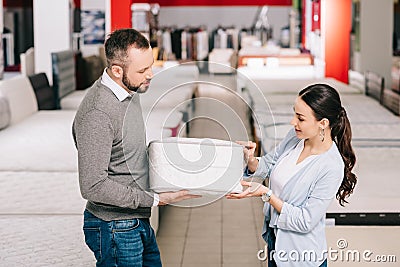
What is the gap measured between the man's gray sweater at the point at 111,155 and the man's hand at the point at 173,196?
0.12 ft

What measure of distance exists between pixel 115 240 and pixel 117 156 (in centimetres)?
28

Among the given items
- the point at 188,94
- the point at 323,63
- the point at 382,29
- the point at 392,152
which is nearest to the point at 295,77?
the point at 323,63

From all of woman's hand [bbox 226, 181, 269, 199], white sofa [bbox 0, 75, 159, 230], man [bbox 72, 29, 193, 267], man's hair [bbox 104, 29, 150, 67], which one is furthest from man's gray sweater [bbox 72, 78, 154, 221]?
white sofa [bbox 0, 75, 159, 230]

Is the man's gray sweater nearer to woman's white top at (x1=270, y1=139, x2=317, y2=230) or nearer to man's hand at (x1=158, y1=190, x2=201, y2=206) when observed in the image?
man's hand at (x1=158, y1=190, x2=201, y2=206)

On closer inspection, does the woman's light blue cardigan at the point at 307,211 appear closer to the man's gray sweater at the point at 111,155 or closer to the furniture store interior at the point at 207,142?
the furniture store interior at the point at 207,142

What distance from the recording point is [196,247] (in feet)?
14.7

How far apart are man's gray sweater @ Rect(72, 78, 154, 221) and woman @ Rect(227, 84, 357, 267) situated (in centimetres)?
31

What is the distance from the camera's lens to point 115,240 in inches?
95.5

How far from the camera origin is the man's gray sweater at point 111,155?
7.43 ft

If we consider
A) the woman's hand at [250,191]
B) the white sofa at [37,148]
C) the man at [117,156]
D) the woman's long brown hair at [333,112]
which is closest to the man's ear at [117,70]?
the man at [117,156]

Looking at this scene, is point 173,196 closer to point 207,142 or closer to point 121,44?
point 207,142

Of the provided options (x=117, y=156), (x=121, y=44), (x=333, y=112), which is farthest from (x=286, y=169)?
(x=121, y=44)

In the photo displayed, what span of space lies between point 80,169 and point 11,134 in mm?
3668

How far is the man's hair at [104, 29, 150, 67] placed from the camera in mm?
2279
